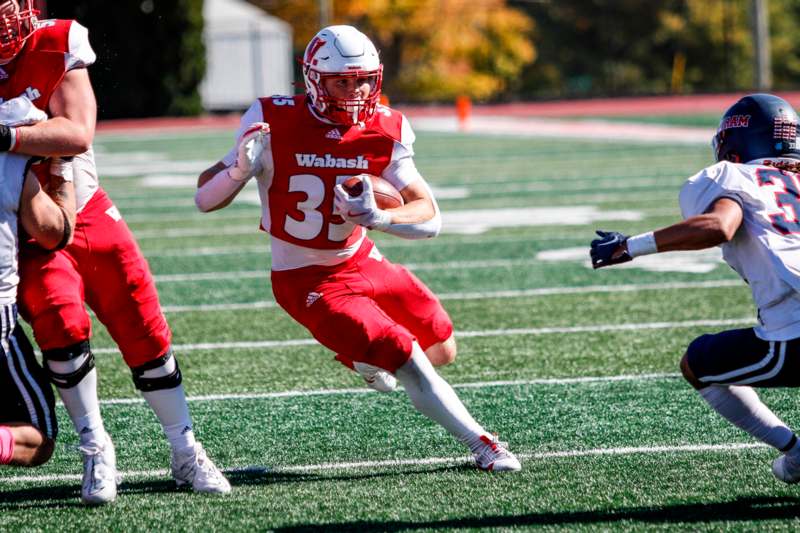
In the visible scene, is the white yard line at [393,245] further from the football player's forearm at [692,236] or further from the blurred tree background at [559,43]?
the blurred tree background at [559,43]

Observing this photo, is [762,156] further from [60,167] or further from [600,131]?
[600,131]

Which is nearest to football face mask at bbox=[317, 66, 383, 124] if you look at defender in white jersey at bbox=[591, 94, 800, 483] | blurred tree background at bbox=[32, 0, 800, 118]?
defender in white jersey at bbox=[591, 94, 800, 483]

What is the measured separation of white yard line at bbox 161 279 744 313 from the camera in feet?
25.4

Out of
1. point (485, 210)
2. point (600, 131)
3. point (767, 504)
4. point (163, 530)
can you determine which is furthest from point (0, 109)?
point (600, 131)

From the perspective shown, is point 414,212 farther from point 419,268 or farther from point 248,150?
point 419,268

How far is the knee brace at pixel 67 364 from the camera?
3.86 metres

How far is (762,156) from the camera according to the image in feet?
12.5

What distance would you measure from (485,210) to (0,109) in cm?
882

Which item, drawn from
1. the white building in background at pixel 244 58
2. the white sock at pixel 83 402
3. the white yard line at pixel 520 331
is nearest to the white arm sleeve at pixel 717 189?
the white sock at pixel 83 402

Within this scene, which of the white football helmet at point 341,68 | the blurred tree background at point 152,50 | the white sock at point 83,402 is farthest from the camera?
the blurred tree background at point 152,50

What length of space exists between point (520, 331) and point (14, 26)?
149 inches

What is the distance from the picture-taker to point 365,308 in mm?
4305

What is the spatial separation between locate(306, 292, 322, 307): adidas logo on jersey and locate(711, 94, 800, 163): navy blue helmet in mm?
1499

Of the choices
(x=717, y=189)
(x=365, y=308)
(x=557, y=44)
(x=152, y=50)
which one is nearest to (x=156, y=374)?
(x=365, y=308)
